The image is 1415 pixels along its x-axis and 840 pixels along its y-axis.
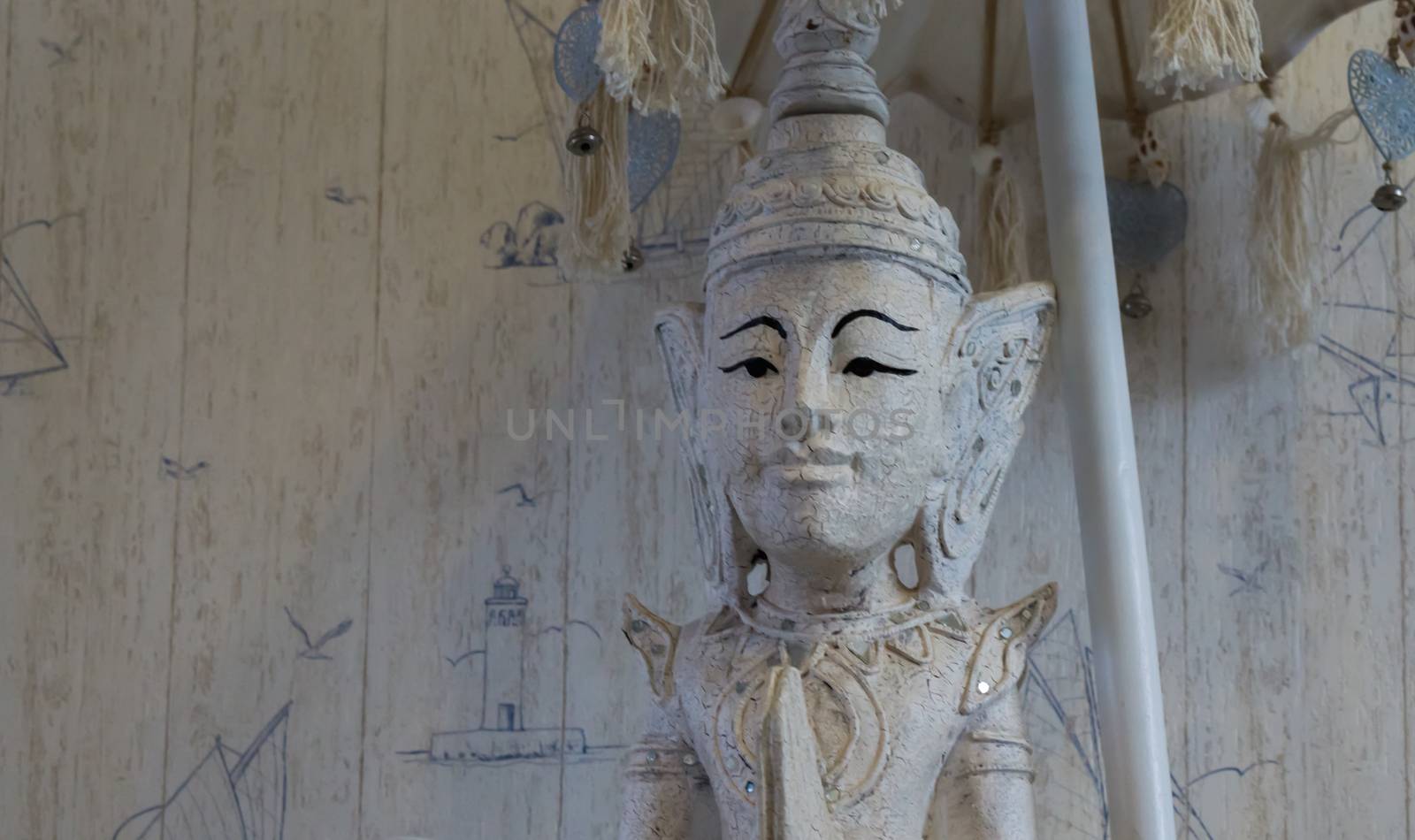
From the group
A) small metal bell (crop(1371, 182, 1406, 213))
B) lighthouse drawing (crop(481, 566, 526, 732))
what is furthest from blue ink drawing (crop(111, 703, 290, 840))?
small metal bell (crop(1371, 182, 1406, 213))

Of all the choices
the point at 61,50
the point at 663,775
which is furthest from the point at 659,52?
the point at 61,50

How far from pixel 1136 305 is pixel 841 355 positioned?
59 cm

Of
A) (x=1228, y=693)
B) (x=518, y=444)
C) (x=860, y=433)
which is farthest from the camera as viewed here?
(x=518, y=444)

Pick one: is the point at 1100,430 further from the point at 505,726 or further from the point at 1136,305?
the point at 505,726

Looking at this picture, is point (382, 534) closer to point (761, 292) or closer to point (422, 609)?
point (422, 609)

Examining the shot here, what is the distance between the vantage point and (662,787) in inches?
51.9

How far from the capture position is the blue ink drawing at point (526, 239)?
1.81 m

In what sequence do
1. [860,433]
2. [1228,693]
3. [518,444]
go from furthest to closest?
[518,444] → [1228,693] → [860,433]

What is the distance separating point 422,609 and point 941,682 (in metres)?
0.72

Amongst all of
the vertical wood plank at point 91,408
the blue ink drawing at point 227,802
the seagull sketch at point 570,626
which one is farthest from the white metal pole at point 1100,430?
the vertical wood plank at point 91,408

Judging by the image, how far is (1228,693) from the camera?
1677 mm

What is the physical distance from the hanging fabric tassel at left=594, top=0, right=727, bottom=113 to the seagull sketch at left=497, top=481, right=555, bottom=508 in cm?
58

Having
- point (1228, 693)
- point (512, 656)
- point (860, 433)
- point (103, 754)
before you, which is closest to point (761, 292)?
point (860, 433)

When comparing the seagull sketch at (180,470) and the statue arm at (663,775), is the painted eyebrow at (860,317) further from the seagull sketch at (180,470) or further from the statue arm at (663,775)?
the seagull sketch at (180,470)
